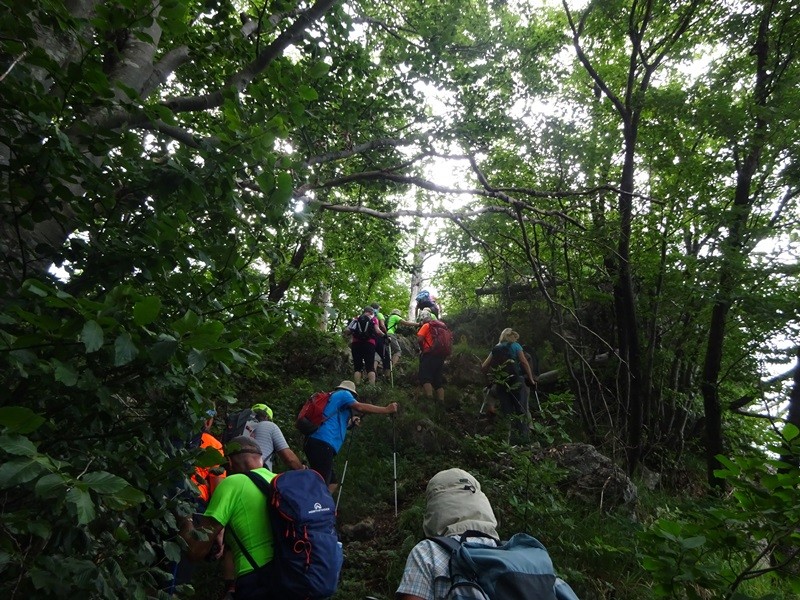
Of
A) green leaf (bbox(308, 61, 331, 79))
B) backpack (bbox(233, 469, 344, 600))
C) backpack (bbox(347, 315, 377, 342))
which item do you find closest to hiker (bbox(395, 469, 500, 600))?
backpack (bbox(233, 469, 344, 600))

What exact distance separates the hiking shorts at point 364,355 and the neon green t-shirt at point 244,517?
7466 mm

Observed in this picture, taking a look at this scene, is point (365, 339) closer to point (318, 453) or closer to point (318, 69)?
point (318, 453)

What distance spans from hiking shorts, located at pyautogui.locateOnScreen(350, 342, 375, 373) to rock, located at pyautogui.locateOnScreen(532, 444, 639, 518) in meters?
5.00

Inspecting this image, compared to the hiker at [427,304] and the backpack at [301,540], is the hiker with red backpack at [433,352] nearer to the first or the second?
the hiker at [427,304]

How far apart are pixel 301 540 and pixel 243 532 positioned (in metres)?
0.43


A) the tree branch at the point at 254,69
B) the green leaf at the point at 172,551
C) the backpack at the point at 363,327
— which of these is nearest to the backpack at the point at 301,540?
the green leaf at the point at 172,551

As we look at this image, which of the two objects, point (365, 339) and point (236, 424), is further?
point (365, 339)

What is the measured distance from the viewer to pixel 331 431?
5.90m

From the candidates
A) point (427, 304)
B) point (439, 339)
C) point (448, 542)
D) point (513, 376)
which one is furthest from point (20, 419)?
point (427, 304)

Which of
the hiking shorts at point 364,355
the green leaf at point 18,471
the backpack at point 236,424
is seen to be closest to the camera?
the green leaf at point 18,471

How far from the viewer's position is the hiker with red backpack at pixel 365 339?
34.2ft

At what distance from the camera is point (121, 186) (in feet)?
8.27

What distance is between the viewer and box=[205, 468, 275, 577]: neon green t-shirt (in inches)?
123

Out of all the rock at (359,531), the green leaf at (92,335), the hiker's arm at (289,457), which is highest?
the green leaf at (92,335)
